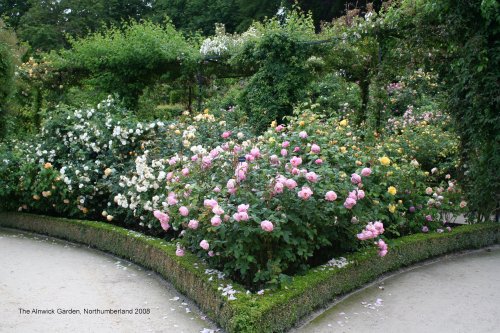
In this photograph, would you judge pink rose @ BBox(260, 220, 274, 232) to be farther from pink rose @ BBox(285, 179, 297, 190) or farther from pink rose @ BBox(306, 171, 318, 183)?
pink rose @ BBox(306, 171, 318, 183)

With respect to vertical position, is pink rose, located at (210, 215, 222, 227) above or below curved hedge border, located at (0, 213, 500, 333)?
above

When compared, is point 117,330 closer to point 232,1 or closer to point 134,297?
point 134,297

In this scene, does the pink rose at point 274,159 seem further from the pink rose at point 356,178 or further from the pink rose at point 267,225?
the pink rose at point 267,225

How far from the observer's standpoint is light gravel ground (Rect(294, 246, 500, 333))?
11.9ft

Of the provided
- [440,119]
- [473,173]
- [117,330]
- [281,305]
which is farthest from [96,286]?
[440,119]

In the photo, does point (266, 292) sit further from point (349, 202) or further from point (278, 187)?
point (349, 202)

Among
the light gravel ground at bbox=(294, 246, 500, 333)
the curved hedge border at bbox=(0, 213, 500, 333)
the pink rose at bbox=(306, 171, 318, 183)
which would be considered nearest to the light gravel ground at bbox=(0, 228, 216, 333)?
the curved hedge border at bbox=(0, 213, 500, 333)

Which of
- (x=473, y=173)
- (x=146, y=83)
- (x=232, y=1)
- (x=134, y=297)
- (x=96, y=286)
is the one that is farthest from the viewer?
(x=232, y=1)

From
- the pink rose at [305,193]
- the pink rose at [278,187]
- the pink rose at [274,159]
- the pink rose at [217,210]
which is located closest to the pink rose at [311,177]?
the pink rose at [305,193]

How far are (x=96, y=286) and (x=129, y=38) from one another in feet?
26.6

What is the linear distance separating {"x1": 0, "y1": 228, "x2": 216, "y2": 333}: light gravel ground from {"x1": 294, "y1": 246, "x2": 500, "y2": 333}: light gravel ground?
3.48 feet

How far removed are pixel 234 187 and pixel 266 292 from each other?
2.72 ft

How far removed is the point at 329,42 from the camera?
890cm

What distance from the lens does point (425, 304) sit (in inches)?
160
